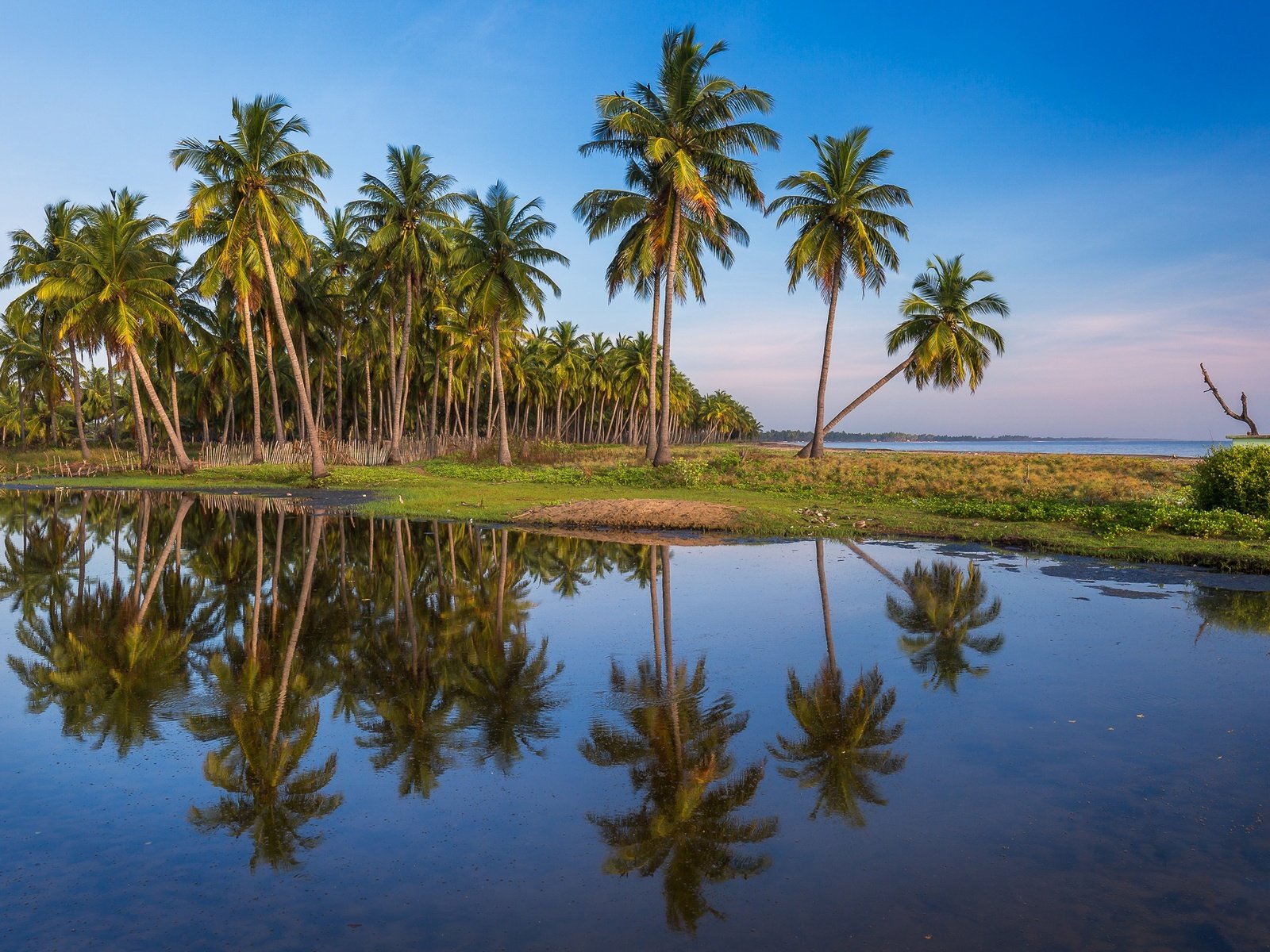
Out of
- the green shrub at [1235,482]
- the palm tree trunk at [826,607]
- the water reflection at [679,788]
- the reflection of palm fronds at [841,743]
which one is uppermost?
the green shrub at [1235,482]

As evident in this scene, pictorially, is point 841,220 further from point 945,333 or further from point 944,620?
point 944,620

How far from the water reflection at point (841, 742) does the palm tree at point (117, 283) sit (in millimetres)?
33673

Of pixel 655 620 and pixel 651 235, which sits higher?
pixel 651 235

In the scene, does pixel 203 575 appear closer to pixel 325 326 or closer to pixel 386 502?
pixel 386 502

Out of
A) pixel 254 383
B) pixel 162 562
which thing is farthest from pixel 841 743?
pixel 254 383

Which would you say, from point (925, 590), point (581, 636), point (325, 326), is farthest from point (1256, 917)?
point (325, 326)

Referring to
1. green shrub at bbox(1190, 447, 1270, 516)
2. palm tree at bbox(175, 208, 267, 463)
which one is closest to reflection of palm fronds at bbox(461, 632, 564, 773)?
green shrub at bbox(1190, 447, 1270, 516)

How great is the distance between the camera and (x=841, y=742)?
6.04m

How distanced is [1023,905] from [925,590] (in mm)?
7962

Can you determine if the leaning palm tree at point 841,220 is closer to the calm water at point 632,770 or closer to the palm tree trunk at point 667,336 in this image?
the palm tree trunk at point 667,336

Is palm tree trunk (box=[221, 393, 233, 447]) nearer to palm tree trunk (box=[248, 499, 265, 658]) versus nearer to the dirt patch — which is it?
palm tree trunk (box=[248, 499, 265, 658])

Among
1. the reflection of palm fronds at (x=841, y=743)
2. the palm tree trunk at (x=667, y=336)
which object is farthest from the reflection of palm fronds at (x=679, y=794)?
the palm tree trunk at (x=667, y=336)

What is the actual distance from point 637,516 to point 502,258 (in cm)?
2210

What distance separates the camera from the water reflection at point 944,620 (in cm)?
803
